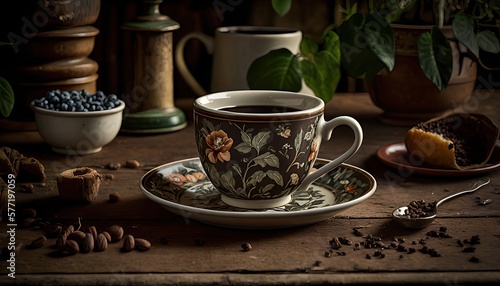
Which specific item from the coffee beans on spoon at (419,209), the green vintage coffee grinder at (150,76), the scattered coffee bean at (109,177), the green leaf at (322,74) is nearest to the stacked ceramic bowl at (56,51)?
the green vintage coffee grinder at (150,76)

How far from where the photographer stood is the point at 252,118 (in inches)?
37.3

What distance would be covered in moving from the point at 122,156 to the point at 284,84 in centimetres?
36

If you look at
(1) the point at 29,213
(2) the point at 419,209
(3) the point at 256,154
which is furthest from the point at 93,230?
(2) the point at 419,209

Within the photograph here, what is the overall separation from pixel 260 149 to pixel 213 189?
6.6 inches

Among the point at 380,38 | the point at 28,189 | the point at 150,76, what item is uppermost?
the point at 380,38

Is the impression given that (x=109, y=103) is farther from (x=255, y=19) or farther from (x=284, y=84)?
(x=255, y=19)

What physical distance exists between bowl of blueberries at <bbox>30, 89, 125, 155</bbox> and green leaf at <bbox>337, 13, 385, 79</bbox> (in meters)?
0.44

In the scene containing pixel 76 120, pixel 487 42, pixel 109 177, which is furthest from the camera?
pixel 487 42

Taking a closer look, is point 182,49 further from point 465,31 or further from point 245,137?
point 245,137

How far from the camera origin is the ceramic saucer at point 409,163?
1.20 m

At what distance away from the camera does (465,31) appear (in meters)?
1.38

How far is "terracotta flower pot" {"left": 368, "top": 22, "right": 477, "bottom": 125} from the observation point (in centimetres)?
148

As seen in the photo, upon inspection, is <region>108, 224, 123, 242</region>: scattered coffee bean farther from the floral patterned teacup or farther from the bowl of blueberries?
the bowl of blueberries

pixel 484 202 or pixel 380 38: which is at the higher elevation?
pixel 380 38
